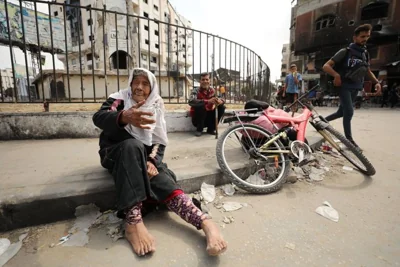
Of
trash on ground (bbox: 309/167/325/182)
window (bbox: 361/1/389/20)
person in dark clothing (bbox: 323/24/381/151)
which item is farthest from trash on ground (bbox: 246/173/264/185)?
window (bbox: 361/1/389/20)

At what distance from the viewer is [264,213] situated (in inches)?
65.2

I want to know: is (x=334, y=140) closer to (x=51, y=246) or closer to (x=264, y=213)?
(x=264, y=213)

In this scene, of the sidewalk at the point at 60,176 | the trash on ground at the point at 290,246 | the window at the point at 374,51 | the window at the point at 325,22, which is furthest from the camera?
the window at the point at 325,22

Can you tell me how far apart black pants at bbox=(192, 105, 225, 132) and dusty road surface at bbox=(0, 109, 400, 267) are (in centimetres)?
202

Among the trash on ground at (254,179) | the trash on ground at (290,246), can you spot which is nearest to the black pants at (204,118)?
the trash on ground at (254,179)

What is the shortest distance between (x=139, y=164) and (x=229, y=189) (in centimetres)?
100

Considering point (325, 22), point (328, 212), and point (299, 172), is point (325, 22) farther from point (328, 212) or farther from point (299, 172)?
point (328, 212)

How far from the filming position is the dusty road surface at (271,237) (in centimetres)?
117

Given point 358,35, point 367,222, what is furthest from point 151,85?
point 358,35

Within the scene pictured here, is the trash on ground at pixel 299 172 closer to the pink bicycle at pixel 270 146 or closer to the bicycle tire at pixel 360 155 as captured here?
the pink bicycle at pixel 270 146

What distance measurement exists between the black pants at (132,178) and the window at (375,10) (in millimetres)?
23835

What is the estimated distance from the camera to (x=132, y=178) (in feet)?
4.48

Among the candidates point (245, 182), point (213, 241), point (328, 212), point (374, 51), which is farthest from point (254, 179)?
point (374, 51)

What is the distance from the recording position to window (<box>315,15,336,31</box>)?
1965 centimetres
